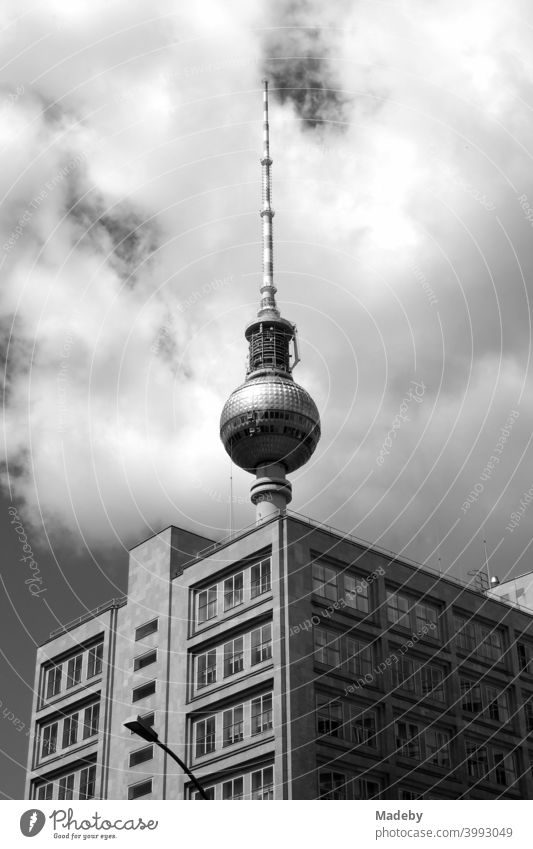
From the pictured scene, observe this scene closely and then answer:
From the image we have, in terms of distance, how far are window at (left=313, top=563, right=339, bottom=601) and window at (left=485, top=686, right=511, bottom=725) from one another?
1527 centimetres

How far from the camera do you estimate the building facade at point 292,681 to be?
72938mm

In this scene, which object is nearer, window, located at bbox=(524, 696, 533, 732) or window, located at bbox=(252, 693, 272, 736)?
window, located at bbox=(252, 693, 272, 736)

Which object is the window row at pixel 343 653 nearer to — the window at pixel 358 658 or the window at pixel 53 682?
the window at pixel 358 658

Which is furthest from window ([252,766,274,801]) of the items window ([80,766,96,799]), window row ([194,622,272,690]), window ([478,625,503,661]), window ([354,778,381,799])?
window ([478,625,503,661])

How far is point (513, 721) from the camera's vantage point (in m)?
85.2

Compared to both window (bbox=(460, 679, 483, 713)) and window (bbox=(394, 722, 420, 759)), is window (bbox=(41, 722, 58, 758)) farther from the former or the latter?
window (bbox=(460, 679, 483, 713))

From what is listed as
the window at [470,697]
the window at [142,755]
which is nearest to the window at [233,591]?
the window at [142,755]

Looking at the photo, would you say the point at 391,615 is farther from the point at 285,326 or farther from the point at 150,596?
the point at 285,326

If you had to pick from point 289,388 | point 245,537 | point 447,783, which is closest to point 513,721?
point 447,783

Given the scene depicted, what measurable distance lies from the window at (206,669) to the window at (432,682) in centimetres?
1416

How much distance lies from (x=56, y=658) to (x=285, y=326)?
190ft

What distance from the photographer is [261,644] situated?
2965 inches

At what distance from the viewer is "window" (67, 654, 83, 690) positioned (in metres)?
91.9
